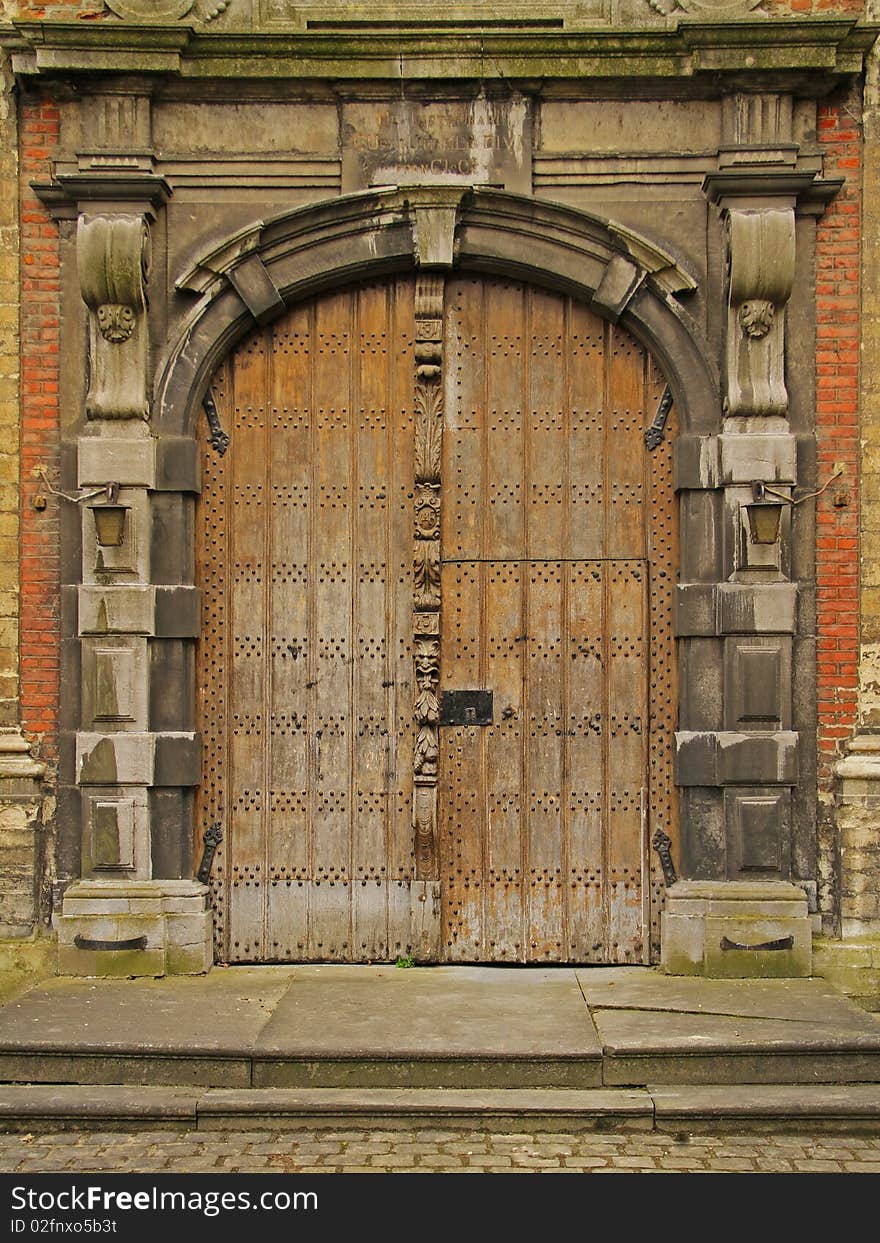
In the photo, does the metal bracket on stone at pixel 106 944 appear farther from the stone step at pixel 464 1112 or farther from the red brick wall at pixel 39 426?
the stone step at pixel 464 1112

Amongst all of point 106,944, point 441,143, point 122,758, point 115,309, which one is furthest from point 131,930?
point 441,143

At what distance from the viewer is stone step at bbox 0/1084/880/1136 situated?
538 centimetres

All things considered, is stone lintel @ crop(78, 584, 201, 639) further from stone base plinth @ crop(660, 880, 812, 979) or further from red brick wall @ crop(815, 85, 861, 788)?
red brick wall @ crop(815, 85, 861, 788)

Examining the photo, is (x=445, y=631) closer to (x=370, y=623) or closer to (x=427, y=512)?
(x=370, y=623)

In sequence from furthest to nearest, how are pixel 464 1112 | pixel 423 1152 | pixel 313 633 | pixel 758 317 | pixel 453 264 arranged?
1. pixel 313 633
2. pixel 453 264
3. pixel 758 317
4. pixel 464 1112
5. pixel 423 1152

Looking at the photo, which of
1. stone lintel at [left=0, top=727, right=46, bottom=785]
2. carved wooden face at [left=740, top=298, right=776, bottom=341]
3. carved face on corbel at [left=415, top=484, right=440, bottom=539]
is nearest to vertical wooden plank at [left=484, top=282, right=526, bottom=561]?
carved face on corbel at [left=415, top=484, right=440, bottom=539]

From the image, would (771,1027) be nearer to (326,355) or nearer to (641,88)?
(326,355)

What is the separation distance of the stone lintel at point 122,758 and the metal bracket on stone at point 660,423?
2.86 m

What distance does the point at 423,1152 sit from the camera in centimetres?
514

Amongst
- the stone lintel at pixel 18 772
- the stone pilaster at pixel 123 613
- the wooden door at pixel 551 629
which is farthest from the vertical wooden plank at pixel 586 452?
the stone lintel at pixel 18 772

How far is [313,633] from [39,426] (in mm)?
1754

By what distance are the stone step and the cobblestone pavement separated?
0.04 meters

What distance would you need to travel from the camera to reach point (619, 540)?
23.5ft

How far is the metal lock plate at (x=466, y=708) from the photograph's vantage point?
7156 millimetres
